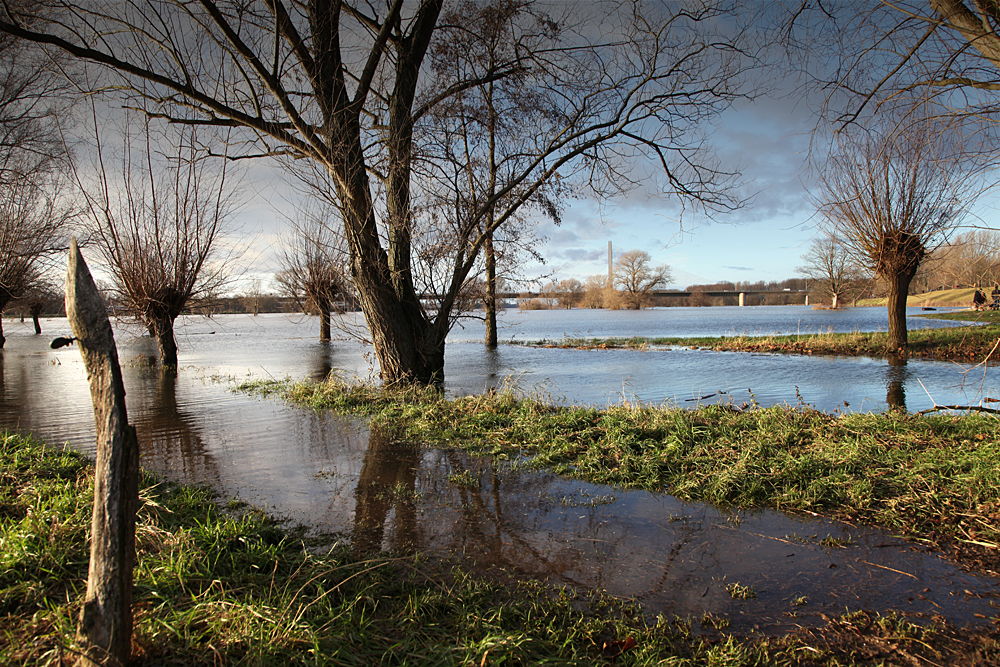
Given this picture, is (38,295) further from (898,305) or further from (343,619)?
(898,305)

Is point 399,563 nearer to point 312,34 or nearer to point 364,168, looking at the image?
point 364,168

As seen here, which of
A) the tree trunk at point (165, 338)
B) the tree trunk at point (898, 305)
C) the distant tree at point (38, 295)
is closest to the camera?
the tree trunk at point (165, 338)

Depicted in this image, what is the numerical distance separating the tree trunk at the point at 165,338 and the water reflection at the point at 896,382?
15.9 metres

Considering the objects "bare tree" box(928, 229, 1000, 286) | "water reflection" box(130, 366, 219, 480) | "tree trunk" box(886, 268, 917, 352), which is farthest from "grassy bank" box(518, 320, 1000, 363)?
"water reflection" box(130, 366, 219, 480)

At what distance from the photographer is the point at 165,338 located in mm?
14305

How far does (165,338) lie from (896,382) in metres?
18.1

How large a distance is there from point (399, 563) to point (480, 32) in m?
10.3

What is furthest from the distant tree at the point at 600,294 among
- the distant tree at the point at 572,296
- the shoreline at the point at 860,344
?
the shoreline at the point at 860,344

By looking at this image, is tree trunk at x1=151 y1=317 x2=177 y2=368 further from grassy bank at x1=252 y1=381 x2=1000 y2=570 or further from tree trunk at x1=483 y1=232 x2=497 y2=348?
grassy bank at x1=252 y1=381 x2=1000 y2=570

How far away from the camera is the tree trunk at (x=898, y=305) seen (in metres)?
Answer: 16.3

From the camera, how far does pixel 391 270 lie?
10.0m

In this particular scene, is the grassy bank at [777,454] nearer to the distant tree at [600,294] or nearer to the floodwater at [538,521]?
the floodwater at [538,521]

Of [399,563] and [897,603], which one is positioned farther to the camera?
[399,563]

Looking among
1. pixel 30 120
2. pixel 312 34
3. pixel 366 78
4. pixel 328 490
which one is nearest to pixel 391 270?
pixel 366 78
